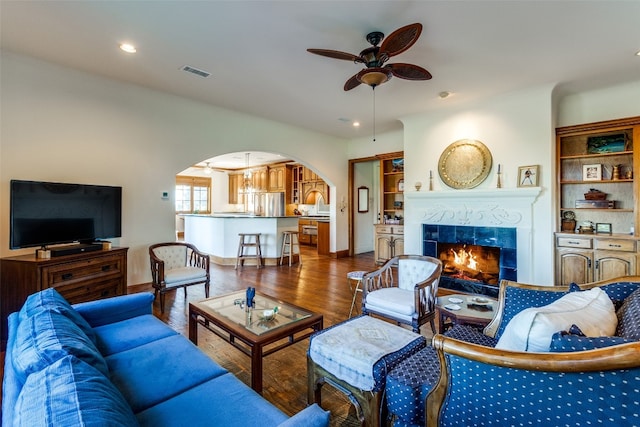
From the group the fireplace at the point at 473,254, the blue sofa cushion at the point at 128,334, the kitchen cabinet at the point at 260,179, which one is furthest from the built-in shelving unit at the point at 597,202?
the kitchen cabinet at the point at 260,179

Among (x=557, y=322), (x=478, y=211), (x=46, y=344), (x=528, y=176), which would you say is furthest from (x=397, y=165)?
(x=46, y=344)

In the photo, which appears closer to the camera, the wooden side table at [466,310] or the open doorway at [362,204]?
the wooden side table at [466,310]

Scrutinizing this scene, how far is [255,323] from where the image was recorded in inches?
90.0

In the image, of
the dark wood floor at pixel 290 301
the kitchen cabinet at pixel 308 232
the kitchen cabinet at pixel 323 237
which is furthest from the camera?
the kitchen cabinet at pixel 308 232

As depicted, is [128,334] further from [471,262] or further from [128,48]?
[471,262]

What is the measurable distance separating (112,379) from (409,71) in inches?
133

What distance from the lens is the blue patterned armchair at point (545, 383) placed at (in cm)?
96

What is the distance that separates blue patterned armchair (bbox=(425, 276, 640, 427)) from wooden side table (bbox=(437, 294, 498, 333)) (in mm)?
989

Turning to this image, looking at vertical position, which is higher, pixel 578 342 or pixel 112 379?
pixel 578 342

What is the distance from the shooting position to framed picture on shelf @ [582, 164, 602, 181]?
4254mm

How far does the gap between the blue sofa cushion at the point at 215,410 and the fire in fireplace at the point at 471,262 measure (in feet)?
13.5

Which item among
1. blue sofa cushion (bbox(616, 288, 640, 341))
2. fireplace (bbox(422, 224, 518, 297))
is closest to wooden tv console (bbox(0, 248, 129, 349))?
blue sofa cushion (bbox(616, 288, 640, 341))

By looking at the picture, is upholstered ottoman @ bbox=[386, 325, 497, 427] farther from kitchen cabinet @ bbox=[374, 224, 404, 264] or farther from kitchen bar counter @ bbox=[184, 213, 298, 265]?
kitchen bar counter @ bbox=[184, 213, 298, 265]

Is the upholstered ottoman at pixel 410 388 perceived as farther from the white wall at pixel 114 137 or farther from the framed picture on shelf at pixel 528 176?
the white wall at pixel 114 137
